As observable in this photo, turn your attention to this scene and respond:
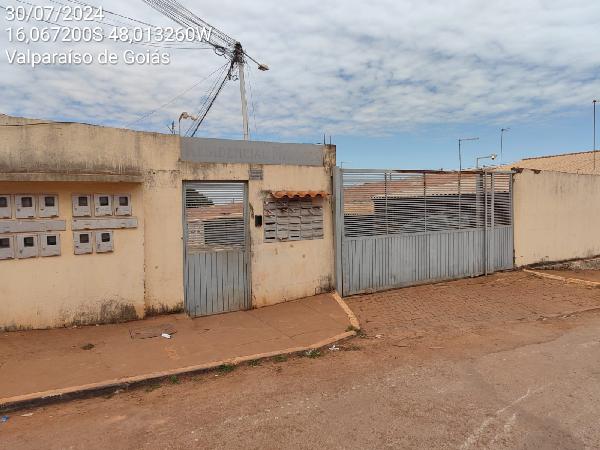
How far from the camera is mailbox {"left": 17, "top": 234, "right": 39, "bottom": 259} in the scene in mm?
6410

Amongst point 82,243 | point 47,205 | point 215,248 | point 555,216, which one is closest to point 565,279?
point 555,216

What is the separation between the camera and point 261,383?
202 inches

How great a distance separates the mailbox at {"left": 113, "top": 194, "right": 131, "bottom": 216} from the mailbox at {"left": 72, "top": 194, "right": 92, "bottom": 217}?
15.4 inches

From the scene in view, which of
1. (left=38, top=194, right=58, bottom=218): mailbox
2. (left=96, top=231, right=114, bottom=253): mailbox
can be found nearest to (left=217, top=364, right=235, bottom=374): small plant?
(left=96, top=231, right=114, bottom=253): mailbox

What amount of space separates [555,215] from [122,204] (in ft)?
41.4

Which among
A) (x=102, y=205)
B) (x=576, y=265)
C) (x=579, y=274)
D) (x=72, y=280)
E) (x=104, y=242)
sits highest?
(x=102, y=205)

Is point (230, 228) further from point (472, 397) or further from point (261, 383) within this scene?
point (472, 397)

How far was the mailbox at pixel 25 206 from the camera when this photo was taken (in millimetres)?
6383

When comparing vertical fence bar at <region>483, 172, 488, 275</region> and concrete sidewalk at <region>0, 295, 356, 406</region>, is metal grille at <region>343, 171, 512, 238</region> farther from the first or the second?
concrete sidewalk at <region>0, 295, 356, 406</region>

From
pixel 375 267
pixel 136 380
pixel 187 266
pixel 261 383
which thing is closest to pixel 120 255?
pixel 187 266

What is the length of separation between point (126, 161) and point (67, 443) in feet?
14.8

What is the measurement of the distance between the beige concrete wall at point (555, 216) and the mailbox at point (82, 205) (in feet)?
36.4

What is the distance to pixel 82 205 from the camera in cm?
682

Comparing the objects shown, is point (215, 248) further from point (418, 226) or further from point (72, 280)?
point (418, 226)
